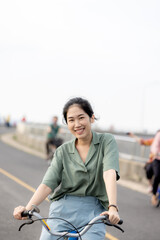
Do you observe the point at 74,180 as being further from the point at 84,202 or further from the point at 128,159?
the point at 128,159

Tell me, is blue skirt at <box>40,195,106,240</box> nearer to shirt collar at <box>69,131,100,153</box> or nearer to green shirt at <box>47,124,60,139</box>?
shirt collar at <box>69,131,100,153</box>

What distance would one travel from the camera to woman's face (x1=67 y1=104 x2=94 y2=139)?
3469 mm

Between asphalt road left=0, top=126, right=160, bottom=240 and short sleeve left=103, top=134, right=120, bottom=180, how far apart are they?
2.98 metres

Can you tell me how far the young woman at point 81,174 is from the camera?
3297mm

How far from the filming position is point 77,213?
328cm

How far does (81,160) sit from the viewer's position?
341 cm

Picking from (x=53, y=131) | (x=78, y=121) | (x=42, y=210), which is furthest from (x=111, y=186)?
(x=53, y=131)

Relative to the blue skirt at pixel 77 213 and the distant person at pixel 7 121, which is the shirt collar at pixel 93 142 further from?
the distant person at pixel 7 121

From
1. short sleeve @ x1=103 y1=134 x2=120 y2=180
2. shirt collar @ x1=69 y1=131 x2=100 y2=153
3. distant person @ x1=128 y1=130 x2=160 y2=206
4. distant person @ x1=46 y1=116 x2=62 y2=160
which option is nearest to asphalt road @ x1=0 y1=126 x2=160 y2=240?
distant person @ x1=128 y1=130 x2=160 y2=206

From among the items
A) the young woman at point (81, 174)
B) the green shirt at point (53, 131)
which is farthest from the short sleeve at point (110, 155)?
the green shirt at point (53, 131)

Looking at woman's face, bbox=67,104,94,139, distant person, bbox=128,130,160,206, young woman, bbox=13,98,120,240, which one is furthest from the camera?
distant person, bbox=128,130,160,206

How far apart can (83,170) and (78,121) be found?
1.30 ft

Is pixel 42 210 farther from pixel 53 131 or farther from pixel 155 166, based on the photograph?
pixel 53 131

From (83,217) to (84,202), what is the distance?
14cm
